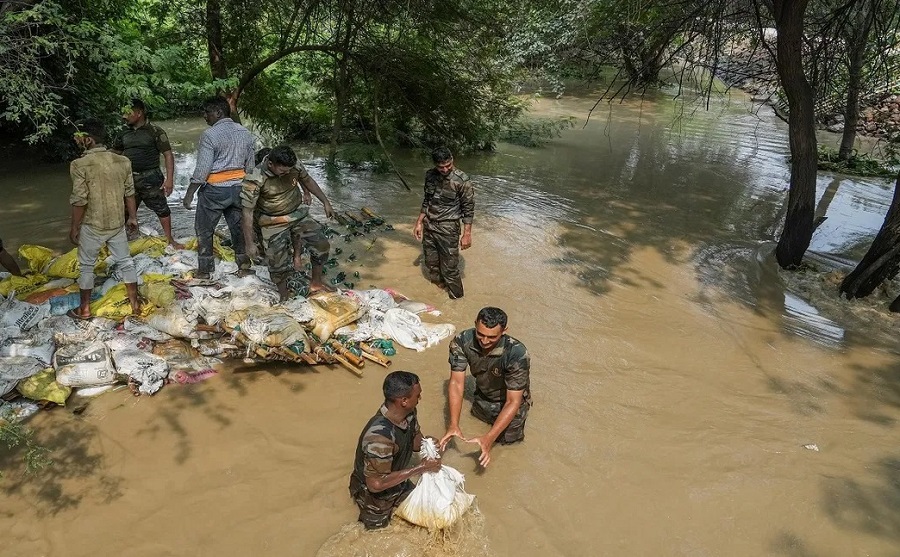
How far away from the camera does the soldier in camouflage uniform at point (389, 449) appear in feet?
9.53

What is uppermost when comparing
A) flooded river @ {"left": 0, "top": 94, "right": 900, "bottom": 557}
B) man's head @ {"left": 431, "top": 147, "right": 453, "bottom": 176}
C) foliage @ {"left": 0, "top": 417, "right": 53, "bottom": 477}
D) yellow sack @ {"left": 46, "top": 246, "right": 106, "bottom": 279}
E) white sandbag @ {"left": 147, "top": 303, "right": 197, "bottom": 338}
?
man's head @ {"left": 431, "top": 147, "right": 453, "bottom": 176}

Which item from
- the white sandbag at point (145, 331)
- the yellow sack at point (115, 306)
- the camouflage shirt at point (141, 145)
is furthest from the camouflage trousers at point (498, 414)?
the camouflage shirt at point (141, 145)

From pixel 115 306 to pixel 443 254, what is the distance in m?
2.92

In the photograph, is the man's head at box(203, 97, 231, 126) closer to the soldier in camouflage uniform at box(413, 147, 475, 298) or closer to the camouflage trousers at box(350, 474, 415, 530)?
the soldier in camouflage uniform at box(413, 147, 475, 298)

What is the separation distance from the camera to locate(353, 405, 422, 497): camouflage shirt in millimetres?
2896

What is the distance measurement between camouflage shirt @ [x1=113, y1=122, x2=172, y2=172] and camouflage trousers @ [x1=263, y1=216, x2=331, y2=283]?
5.24 ft

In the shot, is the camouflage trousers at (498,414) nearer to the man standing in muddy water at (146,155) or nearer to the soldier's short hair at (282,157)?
the soldier's short hair at (282,157)

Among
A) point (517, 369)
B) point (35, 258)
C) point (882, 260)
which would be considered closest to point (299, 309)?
point (517, 369)

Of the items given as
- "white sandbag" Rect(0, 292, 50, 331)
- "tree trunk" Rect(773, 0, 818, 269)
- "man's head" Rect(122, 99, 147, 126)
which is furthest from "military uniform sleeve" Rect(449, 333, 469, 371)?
"tree trunk" Rect(773, 0, 818, 269)

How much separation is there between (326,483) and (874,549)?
325 cm

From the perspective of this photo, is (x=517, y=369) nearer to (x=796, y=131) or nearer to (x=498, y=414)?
(x=498, y=414)

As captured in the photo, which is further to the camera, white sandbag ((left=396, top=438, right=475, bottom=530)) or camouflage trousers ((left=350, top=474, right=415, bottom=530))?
camouflage trousers ((left=350, top=474, right=415, bottom=530))

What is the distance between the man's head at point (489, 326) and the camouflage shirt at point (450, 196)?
2.13 meters

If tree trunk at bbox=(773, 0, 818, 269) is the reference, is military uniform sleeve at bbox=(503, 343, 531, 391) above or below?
below
